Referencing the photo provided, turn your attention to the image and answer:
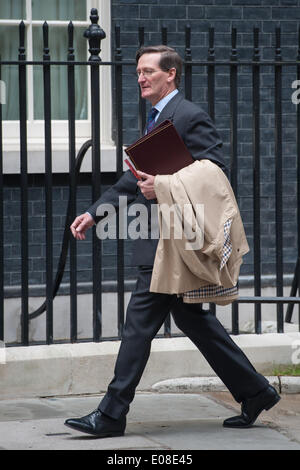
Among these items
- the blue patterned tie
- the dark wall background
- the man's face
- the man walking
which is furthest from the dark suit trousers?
the dark wall background

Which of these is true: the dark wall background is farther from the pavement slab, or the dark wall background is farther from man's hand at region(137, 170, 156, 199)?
man's hand at region(137, 170, 156, 199)

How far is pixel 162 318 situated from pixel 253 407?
70 centimetres

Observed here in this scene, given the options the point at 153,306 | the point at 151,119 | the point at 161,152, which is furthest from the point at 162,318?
the point at 151,119

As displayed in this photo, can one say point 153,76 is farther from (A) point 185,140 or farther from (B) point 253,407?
(B) point 253,407

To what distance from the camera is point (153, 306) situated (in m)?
5.55

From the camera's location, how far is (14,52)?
8.57 meters

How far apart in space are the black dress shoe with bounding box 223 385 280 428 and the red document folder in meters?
1.29

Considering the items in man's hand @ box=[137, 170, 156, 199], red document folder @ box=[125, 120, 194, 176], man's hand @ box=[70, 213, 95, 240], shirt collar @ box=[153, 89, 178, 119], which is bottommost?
man's hand @ box=[70, 213, 95, 240]

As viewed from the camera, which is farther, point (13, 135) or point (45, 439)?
point (13, 135)

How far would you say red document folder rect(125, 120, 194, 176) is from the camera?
5.29 metres

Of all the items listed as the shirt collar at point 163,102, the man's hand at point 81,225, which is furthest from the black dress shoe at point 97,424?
the shirt collar at point 163,102
